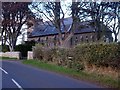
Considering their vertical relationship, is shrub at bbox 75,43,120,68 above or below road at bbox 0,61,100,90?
above

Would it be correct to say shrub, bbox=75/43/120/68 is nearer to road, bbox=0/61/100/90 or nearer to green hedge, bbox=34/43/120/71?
green hedge, bbox=34/43/120/71

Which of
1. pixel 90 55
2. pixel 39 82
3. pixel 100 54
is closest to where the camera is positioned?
pixel 39 82

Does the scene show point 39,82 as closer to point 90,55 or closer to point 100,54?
point 100,54

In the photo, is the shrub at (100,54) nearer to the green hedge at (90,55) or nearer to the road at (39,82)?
the green hedge at (90,55)

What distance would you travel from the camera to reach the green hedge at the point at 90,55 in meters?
22.4

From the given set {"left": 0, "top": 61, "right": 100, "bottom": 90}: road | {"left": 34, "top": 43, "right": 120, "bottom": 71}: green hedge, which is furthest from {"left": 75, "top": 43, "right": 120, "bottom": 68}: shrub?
{"left": 0, "top": 61, "right": 100, "bottom": 90}: road

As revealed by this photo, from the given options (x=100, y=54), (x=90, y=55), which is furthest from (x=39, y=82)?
(x=90, y=55)

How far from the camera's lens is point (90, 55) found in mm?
25016

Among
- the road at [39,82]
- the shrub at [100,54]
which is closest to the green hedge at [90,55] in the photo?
the shrub at [100,54]

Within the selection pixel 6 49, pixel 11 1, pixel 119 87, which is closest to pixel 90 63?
pixel 119 87

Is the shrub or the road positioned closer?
the road

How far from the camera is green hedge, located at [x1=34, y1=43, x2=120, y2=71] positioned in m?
22.4

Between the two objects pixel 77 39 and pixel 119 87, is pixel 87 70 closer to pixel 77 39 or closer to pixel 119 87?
pixel 119 87

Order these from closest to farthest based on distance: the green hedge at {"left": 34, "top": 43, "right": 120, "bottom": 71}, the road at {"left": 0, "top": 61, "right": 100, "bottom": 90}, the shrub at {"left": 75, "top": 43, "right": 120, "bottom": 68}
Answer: the road at {"left": 0, "top": 61, "right": 100, "bottom": 90} → the shrub at {"left": 75, "top": 43, "right": 120, "bottom": 68} → the green hedge at {"left": 34, "top": 43, "right": 120, "bottom": 71}
